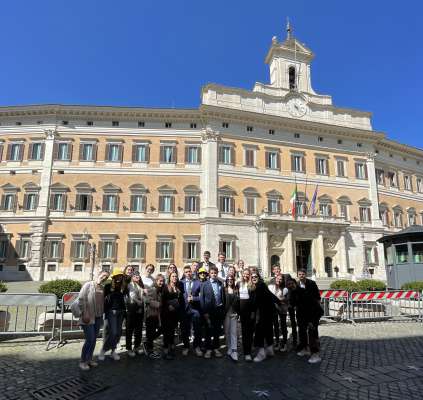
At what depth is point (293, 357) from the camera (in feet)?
21.8

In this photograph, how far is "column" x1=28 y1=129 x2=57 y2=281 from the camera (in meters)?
25.1

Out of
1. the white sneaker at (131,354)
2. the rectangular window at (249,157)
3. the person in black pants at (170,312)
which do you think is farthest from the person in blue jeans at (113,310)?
the rectangular window at (249,157)

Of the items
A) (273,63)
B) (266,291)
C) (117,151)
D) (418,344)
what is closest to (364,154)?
(273,63)

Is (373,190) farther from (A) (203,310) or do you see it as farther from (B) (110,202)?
(A) (203,310)

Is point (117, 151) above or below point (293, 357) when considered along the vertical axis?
above

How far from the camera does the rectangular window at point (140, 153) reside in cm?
2867

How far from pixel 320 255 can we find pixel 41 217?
23901 mm

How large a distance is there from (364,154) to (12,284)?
33867 mm

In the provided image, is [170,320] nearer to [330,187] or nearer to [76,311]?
[76,311]

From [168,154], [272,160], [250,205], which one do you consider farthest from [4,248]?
[272,160]

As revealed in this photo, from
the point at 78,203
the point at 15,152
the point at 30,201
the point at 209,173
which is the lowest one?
the point at 78,203

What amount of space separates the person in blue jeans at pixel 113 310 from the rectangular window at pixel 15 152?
2665cm

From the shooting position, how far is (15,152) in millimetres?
28125

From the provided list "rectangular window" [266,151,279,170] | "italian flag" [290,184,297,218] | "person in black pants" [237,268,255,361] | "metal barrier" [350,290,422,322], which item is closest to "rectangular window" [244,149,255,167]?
"rectangular window" [266,151,279,170]
